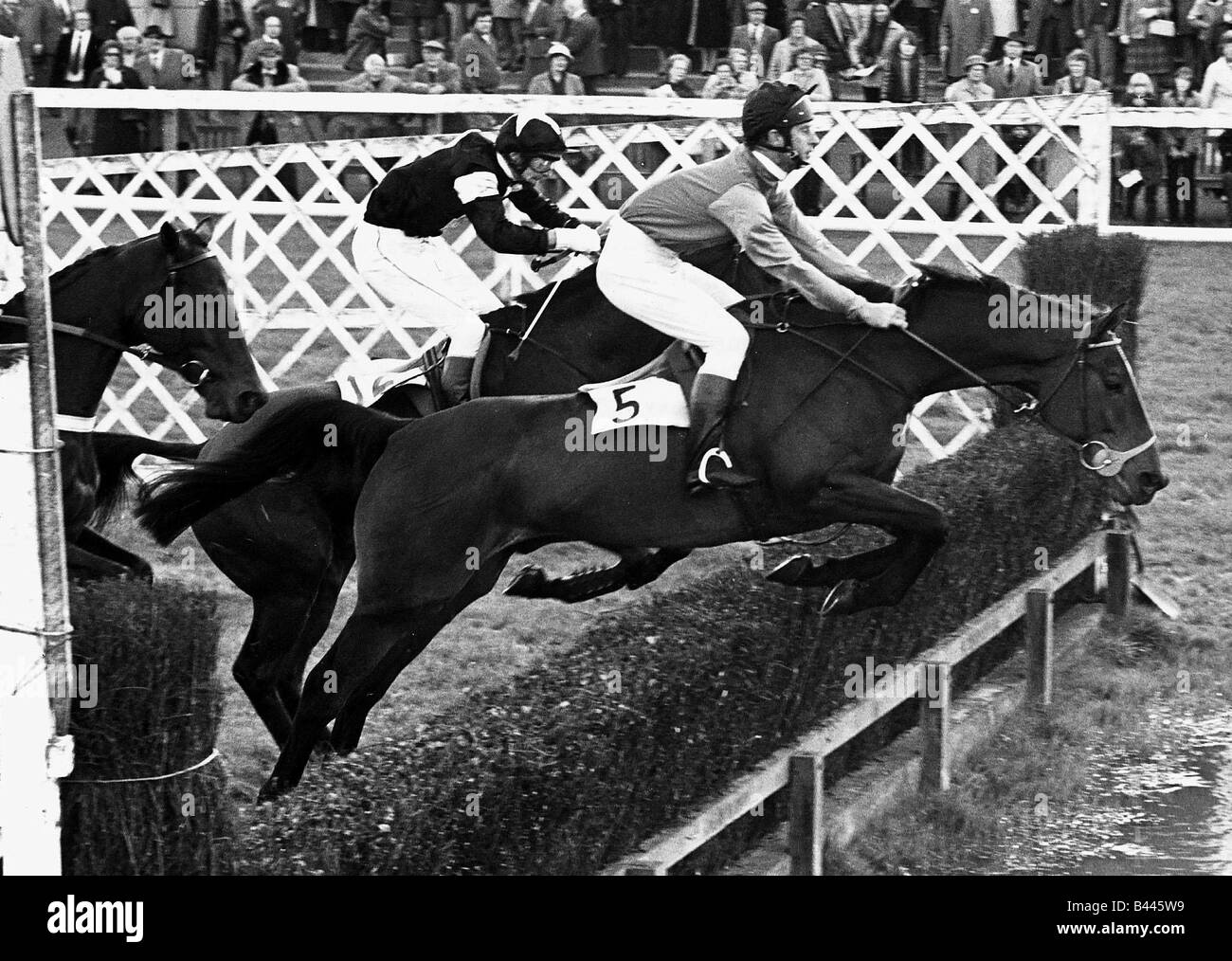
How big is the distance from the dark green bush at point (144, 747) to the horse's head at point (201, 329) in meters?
2.01

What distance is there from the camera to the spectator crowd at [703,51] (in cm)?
1334

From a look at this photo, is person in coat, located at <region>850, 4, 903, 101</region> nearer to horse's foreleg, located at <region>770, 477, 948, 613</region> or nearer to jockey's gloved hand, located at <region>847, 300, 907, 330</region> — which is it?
jockey's gloved hand, located at <region>847, 300, 907, 330</region>

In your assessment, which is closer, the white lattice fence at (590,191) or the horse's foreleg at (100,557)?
the horse's foreleg at (100,557)

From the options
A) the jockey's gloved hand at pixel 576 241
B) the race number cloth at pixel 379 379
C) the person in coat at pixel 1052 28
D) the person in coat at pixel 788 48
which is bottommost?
the race number cloth at pixel 379 379

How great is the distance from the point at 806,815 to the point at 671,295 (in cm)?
174

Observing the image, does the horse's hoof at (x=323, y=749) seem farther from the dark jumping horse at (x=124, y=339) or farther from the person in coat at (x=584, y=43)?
the person in coat at (x=584, y=43)

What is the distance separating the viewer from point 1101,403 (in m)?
6.36

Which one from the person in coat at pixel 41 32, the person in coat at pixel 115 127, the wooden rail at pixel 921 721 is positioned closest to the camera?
the wooden rail at pixel 921 721

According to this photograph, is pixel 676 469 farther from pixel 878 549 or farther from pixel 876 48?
pixel 876 48

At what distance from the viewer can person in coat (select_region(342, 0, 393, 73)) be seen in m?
15.2

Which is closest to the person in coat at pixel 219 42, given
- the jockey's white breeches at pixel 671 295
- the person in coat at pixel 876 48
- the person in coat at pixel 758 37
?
the person in coat at pixel 758 37
